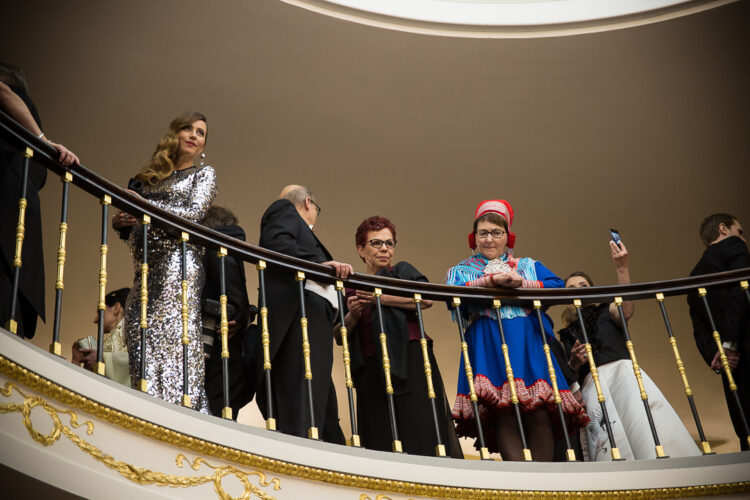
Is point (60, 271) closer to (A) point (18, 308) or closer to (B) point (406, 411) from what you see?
(A) point (18, 308)

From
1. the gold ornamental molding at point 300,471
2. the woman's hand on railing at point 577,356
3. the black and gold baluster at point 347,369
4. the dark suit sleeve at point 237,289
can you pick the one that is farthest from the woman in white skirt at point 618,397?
the dark suit sleeve at point 237,289

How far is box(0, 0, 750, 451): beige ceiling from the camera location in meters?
8.44

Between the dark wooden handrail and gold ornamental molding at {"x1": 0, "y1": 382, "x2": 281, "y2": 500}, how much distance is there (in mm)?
Result: 1132

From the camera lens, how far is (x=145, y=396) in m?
4.27

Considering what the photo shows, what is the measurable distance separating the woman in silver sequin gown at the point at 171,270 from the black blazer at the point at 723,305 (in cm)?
304

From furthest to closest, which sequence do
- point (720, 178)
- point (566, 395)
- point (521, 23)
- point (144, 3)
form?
point (720, 178) → point (521, 23) → point (144, 3) → point (566, 395)

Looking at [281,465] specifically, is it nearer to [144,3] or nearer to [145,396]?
[145,396]

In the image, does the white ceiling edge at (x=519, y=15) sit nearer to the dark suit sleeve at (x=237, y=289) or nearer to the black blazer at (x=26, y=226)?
the dark suit sleeve at (x=237, y=289)

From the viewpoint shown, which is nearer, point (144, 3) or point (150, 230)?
point (150, 230)

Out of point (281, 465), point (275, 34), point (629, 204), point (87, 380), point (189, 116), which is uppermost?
point (275, 34)

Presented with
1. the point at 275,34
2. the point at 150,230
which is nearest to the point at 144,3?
the point at 275,34

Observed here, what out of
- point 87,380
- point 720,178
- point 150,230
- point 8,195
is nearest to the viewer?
point 87,380

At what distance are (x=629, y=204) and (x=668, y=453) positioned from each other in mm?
4799

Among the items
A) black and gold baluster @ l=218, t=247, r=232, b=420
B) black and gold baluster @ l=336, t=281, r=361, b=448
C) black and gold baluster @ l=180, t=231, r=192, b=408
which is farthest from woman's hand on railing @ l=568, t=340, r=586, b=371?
black and gold baluster @ l=180, t=231, r=192, b=408
